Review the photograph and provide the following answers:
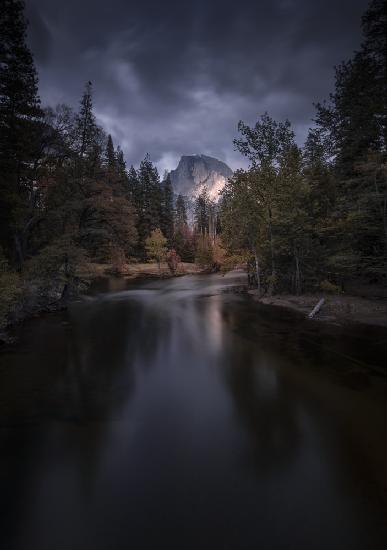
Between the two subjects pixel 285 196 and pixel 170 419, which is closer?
pixel 170 419

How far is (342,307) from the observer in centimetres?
1812

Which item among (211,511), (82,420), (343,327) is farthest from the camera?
(343,327)

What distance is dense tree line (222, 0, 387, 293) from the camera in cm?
1912

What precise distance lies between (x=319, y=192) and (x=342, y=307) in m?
10.5

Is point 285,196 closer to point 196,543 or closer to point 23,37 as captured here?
point 23,37

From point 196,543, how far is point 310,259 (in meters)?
22.1

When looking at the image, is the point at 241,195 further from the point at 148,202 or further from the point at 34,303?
the point at 148,202

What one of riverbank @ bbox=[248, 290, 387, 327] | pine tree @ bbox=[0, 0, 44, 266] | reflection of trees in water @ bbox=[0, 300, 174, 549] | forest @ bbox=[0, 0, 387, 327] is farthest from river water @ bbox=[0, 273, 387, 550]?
pine tree @ bbox=[0, 0, 44, 266]

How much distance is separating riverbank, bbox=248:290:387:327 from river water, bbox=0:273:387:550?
2699mm

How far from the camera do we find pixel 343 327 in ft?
50.3

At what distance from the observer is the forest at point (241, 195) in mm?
16406

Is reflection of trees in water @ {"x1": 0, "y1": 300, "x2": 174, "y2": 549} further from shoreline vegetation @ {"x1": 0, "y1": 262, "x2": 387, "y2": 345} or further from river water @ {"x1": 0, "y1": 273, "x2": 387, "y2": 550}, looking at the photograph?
shoreline vegetation @ {"x1": 0, "y1": 262, "x2": 387, "y2": 345}

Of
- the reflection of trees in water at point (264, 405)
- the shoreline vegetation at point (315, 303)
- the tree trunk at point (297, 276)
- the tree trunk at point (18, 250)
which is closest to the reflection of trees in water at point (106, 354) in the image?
the shoreline vegetation at point (315, 303)

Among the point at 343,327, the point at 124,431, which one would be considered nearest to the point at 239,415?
the point at 124,431
